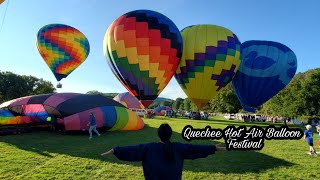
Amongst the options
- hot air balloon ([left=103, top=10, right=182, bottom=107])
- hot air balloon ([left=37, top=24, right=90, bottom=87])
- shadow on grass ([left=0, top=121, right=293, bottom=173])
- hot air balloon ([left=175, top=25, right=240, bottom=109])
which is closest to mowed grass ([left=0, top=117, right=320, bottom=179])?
shadow on grass ([left=0, top=121, right=293, bottom=173])

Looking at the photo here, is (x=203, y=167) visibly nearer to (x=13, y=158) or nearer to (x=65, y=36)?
(x=13, y=158)

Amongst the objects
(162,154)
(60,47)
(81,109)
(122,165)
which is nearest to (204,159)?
(122,165)

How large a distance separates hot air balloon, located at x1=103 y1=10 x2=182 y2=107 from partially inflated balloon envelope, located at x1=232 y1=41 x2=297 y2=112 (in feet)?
21.8

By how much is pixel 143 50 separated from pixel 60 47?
53.6 feet

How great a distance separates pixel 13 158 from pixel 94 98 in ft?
29.8

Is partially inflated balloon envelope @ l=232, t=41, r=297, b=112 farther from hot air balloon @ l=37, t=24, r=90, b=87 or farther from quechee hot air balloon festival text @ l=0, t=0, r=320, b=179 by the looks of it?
hot air balloon @ l=37, t=24, r=90, b=87

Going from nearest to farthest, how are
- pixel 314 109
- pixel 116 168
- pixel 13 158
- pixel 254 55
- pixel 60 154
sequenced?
pixel 116 168 → pixel 13 158 → pixel 60 154 → pixel 254 55 → pixel 314 109

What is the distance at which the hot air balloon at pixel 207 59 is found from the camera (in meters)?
18.5

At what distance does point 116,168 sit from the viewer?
8336mm

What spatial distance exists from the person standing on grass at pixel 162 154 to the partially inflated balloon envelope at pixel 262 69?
62.2ft

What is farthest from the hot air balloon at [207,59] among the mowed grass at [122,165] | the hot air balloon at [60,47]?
the hot air balloon at [60,47]

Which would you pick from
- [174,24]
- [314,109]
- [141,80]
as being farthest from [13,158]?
[314,109]

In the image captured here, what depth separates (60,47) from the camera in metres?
29.9

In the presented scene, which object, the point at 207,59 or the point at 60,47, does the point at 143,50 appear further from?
the point at 60,47
